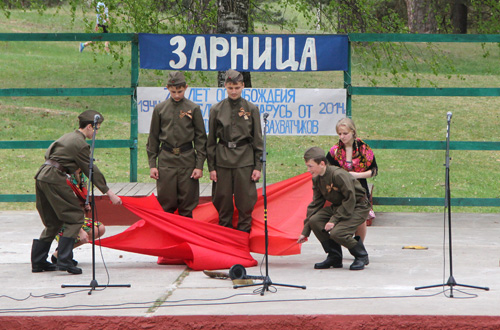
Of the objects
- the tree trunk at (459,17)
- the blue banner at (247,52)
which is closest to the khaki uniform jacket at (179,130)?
the blue banner at (247,52)

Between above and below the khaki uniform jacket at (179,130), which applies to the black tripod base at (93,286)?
below

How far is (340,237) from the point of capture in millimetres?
7383

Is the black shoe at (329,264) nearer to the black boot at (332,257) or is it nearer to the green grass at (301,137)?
the black boot at (332,257)

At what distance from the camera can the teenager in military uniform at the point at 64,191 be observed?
7.30 metres

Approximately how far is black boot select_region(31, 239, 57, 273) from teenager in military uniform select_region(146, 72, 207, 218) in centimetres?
132

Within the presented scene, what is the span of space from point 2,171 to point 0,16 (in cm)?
2384

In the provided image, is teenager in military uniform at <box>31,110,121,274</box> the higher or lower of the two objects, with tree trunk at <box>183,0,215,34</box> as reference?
lower

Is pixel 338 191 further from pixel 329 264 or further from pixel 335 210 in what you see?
pixel 329 264

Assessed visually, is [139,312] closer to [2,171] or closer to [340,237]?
[340,237]

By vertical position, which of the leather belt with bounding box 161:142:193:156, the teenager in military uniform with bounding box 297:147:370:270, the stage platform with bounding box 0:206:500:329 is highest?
the leather belt with bounding box 161:142:193:156

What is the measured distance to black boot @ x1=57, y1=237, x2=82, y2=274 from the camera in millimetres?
7355

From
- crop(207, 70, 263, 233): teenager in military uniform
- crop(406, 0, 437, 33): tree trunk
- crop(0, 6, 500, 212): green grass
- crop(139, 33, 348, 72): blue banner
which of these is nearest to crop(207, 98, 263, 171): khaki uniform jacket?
crop(207, 70, 263, 233): teenager in military uniform

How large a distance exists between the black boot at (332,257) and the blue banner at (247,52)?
3.56 m

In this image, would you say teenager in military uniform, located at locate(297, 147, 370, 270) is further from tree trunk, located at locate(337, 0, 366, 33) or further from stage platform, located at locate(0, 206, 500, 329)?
tree trunk, located at locate(337, 0, 366, 33)
